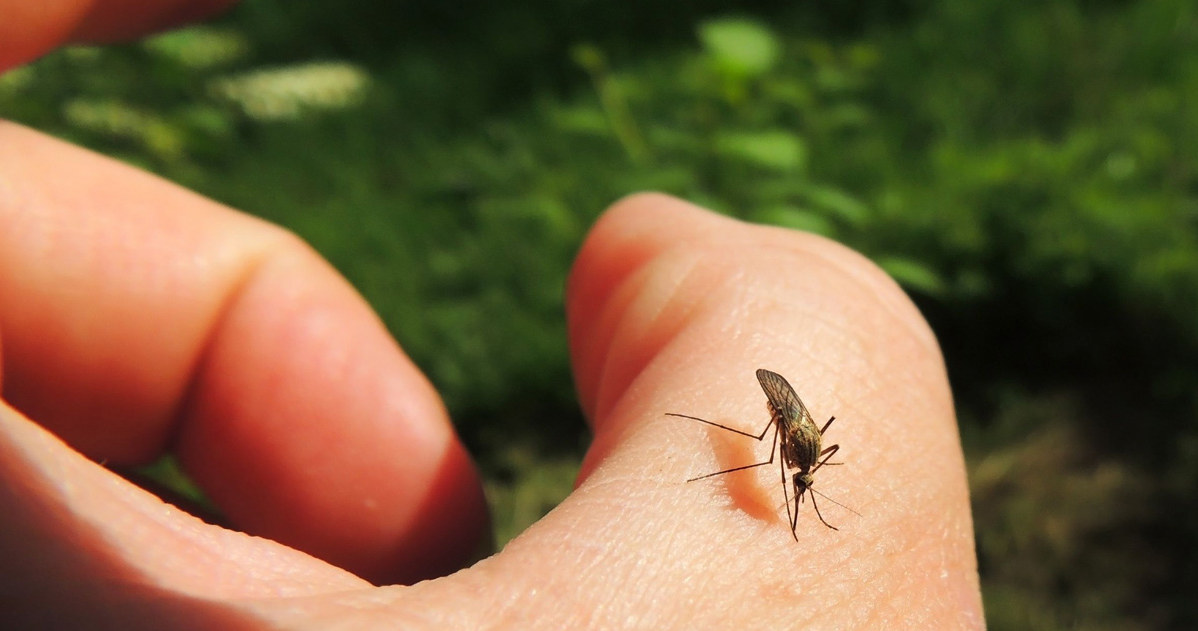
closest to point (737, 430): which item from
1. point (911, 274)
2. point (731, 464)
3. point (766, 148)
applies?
point (731, 464)

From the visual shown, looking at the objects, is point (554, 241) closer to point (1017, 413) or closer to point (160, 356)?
point (160, 356)

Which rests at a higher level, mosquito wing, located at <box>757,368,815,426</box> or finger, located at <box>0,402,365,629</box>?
finger, located at <box>0,402,365,629</box>

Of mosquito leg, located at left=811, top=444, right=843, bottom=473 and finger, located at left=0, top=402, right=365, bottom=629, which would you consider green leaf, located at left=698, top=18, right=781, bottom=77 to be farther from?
finger, located at left=0, top=402, right=365, bottom=629

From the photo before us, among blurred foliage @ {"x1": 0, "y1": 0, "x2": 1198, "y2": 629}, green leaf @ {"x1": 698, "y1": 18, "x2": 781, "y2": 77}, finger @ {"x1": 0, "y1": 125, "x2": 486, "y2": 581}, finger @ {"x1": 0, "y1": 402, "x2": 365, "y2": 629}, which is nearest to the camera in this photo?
finger @ {"x1": 0, "y1": 402, "x2": 365, "y2": 629}

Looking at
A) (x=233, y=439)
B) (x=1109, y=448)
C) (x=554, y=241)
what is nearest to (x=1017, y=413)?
(x=1109, y=448)

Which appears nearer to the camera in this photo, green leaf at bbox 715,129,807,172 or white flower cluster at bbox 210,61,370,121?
green leaf at bbox 715,129,807,172

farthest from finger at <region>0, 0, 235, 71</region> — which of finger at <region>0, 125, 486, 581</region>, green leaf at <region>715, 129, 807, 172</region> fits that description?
green leaf at <region>715, 129, 807, 172</region>

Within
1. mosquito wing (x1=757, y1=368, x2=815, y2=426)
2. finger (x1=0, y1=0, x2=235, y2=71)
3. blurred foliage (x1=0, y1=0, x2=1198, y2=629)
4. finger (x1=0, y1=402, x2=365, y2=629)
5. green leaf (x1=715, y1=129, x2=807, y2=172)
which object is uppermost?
finger (x1=0, y1=0, x2=235, y2=71)
